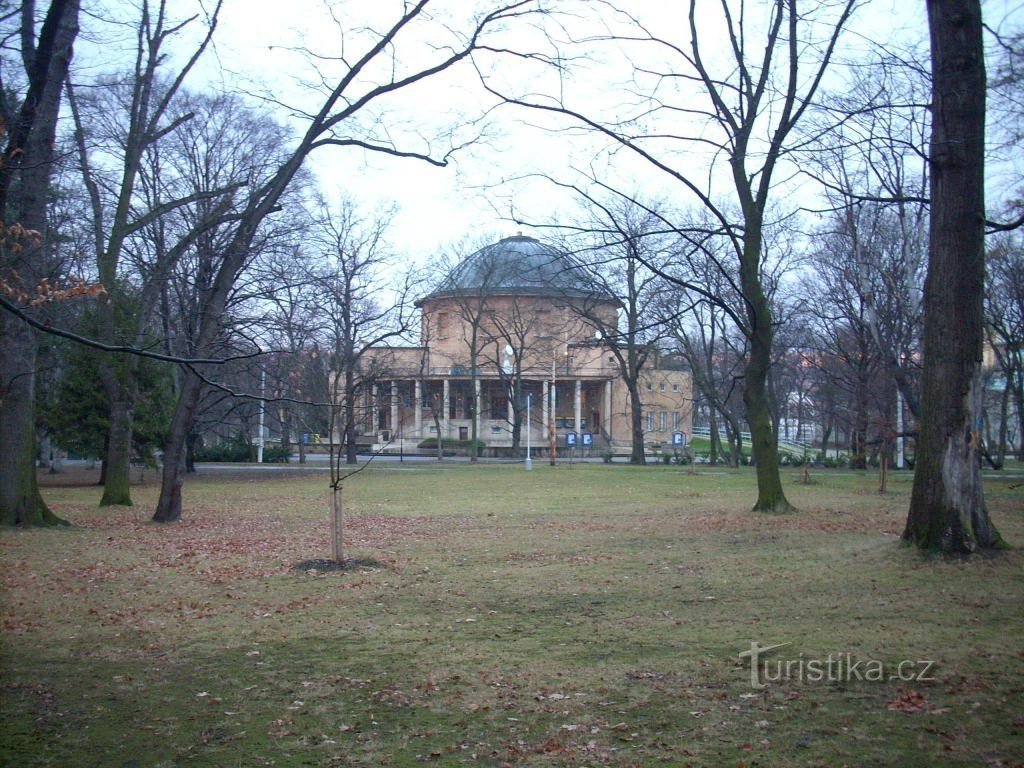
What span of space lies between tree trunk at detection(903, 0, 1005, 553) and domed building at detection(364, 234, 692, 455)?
3151cm

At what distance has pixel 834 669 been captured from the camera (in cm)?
648

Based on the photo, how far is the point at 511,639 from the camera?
25.8 feet

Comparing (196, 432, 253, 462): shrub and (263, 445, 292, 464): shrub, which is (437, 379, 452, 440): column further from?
(196, 432, 253, 462): shrub

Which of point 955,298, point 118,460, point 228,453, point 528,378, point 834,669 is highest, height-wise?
point 528,378

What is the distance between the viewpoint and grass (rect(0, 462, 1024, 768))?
17.3 feet

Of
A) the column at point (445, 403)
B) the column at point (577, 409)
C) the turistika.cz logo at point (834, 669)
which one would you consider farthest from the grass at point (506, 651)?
the column at point (577, 409)

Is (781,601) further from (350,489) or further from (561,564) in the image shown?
(350,489)

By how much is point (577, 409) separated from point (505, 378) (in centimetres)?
1497

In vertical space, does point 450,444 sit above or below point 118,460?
below

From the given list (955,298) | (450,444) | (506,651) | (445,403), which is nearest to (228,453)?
(450,444)

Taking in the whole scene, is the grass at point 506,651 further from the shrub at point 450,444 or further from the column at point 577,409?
the column at point 577,409

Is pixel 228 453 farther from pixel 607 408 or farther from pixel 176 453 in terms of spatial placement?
pixel 176 453

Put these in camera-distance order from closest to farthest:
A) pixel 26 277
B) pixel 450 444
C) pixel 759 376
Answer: pixel 26 277 < pixel 759 376 < pixel 450 444

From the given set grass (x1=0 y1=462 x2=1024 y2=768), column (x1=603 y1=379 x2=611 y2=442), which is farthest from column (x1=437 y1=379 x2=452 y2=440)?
grass (x1=0 y1=462 x2=1024 y2=768)
